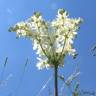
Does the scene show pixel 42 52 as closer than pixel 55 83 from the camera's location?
A: No

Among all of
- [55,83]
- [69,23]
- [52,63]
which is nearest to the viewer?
[55,83]

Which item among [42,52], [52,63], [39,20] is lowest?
[52,63]

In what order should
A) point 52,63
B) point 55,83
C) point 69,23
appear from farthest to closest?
point 69,23, point 52,63, point 55,83

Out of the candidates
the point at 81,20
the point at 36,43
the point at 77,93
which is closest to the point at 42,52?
the point at 36,43

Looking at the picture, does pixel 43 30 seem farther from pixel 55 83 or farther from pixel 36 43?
pixel 55 83

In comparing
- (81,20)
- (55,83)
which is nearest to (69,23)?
(81,20)

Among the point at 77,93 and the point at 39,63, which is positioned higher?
the point at 39,63

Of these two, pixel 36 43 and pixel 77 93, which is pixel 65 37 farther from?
pixel 77 93
